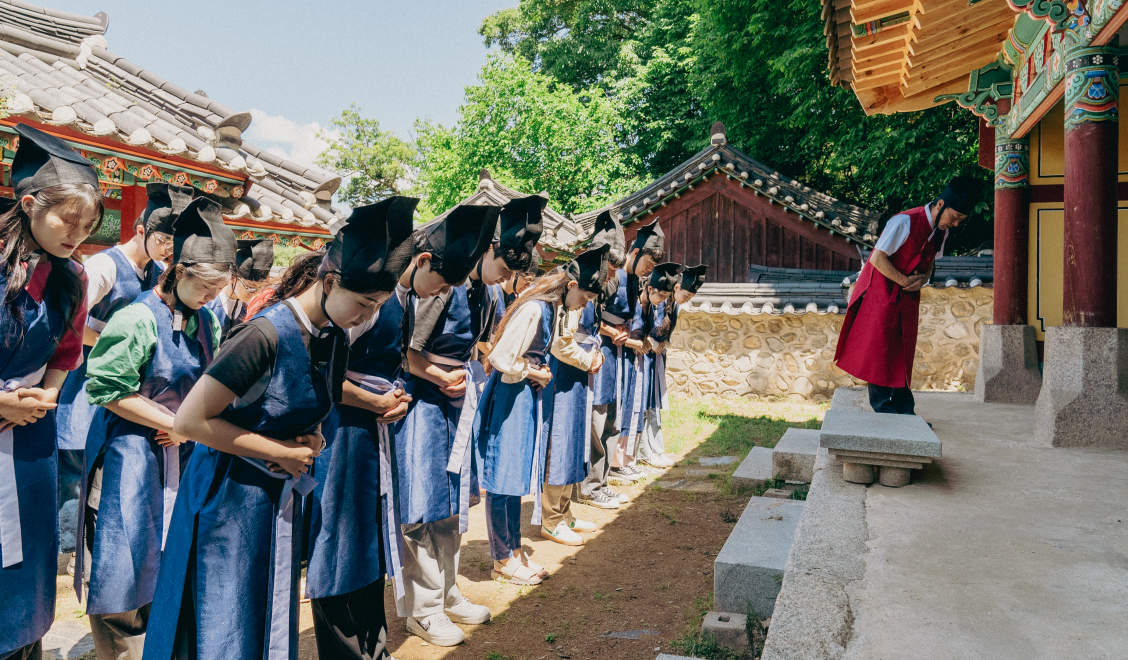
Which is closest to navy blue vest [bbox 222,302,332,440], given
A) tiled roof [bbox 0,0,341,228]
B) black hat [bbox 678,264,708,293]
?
tiled roof [bbox 0,0,341,228]

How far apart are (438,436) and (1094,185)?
13.5 feet

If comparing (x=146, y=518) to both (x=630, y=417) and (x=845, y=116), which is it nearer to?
(x=630, y=417)

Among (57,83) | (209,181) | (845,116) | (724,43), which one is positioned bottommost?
(209,181)

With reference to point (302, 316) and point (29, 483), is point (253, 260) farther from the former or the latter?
point (302, 316)

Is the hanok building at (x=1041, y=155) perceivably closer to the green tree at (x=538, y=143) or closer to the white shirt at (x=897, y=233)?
the white shirt at (x=897, y=233)

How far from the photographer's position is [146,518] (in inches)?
104

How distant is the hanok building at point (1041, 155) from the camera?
406 centimetres

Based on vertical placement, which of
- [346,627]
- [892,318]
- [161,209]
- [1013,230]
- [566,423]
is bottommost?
[346,627]

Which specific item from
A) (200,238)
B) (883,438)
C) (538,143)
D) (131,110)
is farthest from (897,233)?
(538,143)

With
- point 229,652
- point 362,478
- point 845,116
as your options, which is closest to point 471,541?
point 362,478

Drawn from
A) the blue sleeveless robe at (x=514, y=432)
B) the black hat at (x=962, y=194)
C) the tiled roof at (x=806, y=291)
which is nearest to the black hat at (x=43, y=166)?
the blue sleeveless robe at (x=514, y=432)

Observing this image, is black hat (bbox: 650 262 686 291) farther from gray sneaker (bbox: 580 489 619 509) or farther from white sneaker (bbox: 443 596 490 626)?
white sneaker (bbox: 443 596 490 626)

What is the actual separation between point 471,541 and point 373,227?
3.56 meters

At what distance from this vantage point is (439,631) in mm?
3414
